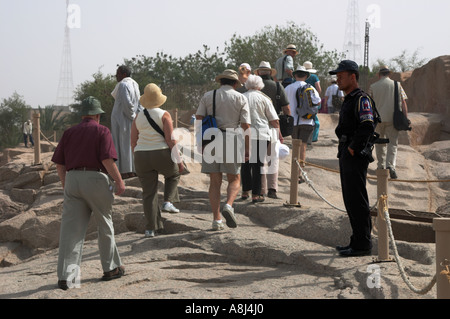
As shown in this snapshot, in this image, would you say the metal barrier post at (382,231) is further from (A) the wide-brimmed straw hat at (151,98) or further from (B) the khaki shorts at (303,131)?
(B) the khaki shorts at (303,131)

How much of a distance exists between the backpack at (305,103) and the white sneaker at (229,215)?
3099 millimetres

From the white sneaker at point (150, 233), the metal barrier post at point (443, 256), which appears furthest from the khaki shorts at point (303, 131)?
the metal barrier post at point (443, 256)

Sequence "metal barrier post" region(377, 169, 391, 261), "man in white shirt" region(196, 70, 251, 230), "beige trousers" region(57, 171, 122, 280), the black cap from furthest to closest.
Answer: "man in white shirt" region(196, 70, 251, 230), the black cap, "metal barrier post" region(377, 169, 391, 261), "beige trousers" region(57, 171, 122, 280)

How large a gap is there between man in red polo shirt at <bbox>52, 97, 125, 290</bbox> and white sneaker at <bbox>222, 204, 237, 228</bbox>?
1.89m

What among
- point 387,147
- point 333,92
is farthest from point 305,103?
point 333,92

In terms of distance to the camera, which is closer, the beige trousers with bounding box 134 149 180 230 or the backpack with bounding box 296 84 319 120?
the beige trousers with bounding box 134 149 180 230

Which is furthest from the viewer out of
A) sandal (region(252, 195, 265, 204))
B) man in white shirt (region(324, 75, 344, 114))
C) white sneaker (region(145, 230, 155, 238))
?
man in white shirt (region(324, 75, 344, 114))

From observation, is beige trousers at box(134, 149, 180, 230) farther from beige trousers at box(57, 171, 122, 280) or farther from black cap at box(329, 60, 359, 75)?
black cap at box(329, 60, 359, 75)

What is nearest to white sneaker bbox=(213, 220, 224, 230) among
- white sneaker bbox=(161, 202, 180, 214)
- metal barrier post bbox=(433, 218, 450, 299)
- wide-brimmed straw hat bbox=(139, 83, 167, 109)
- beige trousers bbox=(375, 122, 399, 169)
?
white sneaker bbox=(161, 202, 180, 214)

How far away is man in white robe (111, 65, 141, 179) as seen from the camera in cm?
980

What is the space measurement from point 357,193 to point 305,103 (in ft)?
13.5

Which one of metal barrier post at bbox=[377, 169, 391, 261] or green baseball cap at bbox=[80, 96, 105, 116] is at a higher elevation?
green baseball cap at bbox=[80, 96, 105, 116]

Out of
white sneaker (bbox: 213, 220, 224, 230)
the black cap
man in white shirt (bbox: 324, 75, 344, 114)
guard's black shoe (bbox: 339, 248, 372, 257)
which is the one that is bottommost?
guard's black shoe (bbox: 339, 248, 372, 257)

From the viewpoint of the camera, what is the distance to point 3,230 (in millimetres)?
11641
